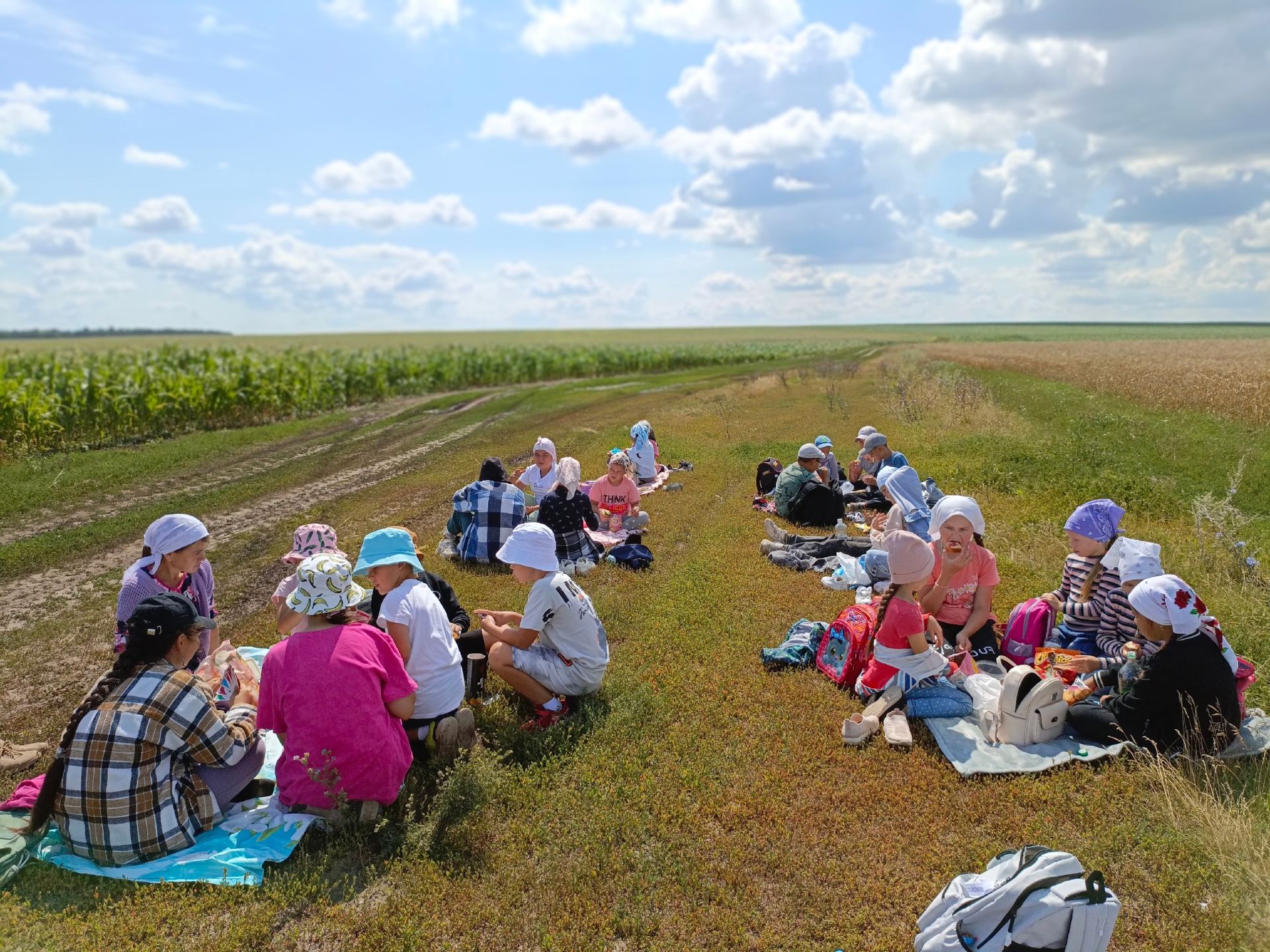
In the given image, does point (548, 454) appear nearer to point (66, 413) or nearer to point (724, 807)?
point (724, 807)

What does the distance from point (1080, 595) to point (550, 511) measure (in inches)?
220

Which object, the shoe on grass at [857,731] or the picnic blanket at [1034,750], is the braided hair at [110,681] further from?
the picnic blanket at [1034,750]

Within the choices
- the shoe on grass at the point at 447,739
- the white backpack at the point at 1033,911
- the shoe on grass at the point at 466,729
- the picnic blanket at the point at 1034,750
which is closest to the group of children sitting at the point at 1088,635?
the picnic blanket at the point at 1034,750

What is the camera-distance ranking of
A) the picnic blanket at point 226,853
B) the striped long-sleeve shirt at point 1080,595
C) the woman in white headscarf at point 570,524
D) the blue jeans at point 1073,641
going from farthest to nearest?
1. the woman in white headscarf at point 570,524
2. the blue jeans at point 1073,641
3. the striped long-sleeve shirt at point 1080,595
4. the picnic blanket at point 226,853

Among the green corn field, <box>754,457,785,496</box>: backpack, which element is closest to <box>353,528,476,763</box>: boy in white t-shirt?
<box>754,457,785,496</box>: backpack

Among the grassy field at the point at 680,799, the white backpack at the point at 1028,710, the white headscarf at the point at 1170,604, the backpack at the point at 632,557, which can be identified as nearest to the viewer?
the grassy field at the point at 680,799

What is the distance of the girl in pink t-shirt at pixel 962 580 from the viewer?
648 centimetres

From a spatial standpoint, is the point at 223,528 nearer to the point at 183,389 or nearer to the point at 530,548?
the point at 530,548

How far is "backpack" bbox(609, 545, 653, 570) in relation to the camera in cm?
954

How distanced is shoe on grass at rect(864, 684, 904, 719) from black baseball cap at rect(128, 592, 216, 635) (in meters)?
4.45

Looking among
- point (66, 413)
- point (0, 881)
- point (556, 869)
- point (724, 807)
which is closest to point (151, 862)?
point (0, 881)

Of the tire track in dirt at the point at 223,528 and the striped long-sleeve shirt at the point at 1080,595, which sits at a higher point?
the striped long-sleeve shirt at the point at 1080,595

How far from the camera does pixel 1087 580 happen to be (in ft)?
21.1

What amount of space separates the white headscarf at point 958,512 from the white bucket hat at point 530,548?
3.30 metres
